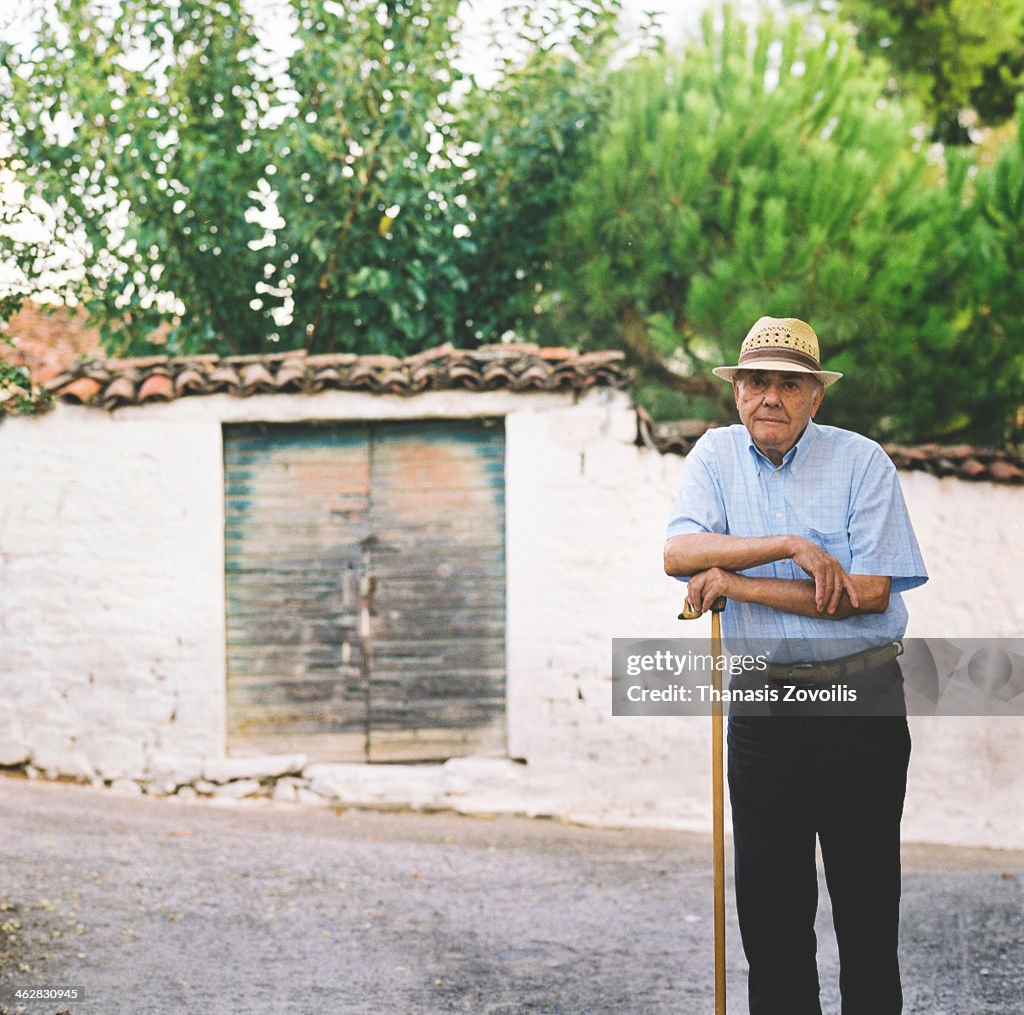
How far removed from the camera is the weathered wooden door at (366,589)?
23.1 feet

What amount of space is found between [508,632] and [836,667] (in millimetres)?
3998

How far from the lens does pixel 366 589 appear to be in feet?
23.1

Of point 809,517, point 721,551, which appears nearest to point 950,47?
point 809,517

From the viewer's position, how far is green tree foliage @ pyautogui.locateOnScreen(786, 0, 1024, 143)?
1125cm

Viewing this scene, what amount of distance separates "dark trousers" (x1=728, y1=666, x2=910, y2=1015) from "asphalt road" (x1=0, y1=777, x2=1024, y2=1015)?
111 cm

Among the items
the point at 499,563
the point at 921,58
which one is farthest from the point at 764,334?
the point at 921,58

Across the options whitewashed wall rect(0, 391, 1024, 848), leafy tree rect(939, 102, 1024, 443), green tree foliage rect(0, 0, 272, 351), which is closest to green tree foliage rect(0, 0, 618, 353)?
green tree foliage rect(0, 0, 272, 351)

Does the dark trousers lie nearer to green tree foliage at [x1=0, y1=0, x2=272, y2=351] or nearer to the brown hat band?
the brown hat band

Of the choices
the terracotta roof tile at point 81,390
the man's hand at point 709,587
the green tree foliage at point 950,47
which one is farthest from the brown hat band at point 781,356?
the green tree foliage at point 950,47

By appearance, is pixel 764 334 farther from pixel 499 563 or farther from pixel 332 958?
pixel 499 563

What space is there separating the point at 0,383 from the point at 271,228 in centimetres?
295

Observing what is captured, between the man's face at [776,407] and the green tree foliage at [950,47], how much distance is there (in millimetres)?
9522

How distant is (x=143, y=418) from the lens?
700 cm

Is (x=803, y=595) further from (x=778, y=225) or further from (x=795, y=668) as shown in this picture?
(x=778, y=225)
